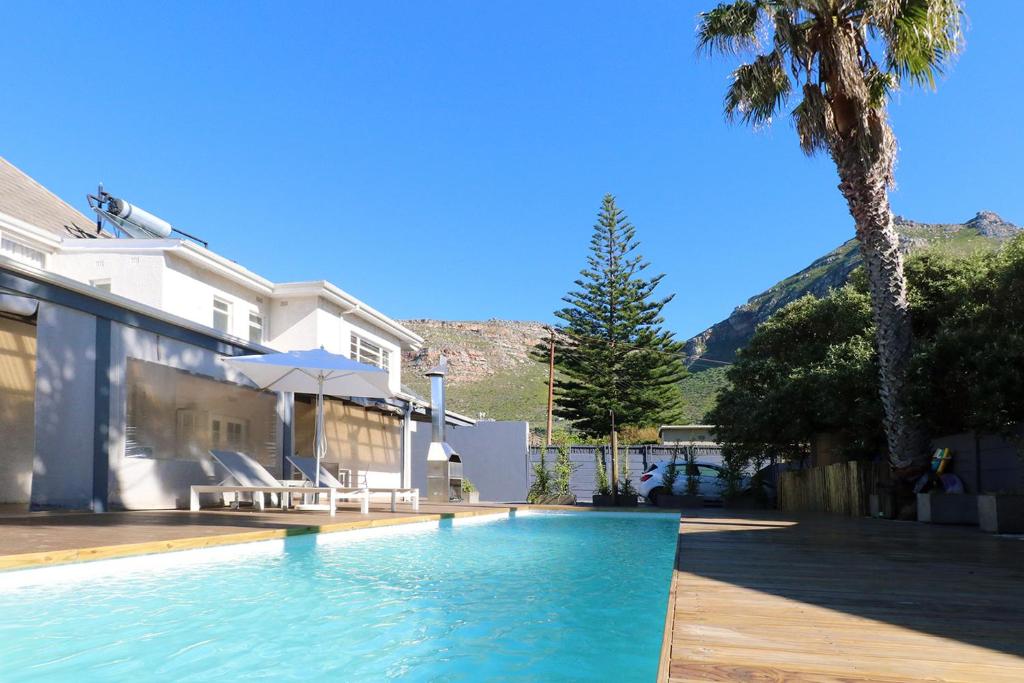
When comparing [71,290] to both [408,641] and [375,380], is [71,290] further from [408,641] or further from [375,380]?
[408,641]

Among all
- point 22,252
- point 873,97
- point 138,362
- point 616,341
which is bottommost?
point 138,362

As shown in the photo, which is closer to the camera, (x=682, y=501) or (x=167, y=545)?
(x=167, y=545)

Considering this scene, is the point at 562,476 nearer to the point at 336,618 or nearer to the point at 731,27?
the point at 731,27

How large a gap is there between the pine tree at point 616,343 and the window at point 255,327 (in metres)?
14.3

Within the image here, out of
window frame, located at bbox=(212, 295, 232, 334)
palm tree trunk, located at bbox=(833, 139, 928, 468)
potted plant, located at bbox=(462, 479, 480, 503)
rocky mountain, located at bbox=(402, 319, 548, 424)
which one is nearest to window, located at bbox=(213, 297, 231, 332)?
window frame, located at bbox=(212, 295, 232, 334)

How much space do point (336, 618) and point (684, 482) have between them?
12.5 m

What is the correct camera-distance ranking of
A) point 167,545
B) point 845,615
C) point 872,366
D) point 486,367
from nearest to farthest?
point 845,615
point 167,545
point 872,366
point 486,367

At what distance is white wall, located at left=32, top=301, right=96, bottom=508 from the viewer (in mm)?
7934

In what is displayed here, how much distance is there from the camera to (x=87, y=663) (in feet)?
8.83

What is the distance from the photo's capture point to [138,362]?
9.60m

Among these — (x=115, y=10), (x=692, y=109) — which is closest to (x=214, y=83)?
(x=115, y=10)

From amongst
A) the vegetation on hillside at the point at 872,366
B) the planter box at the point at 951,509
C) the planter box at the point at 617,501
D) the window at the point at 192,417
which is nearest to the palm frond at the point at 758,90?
the vegetation on hillside at the point at 872,366

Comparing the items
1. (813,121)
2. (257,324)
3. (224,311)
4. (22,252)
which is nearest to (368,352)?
(257,324)

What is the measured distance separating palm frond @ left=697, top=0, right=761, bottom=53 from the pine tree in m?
18.3
